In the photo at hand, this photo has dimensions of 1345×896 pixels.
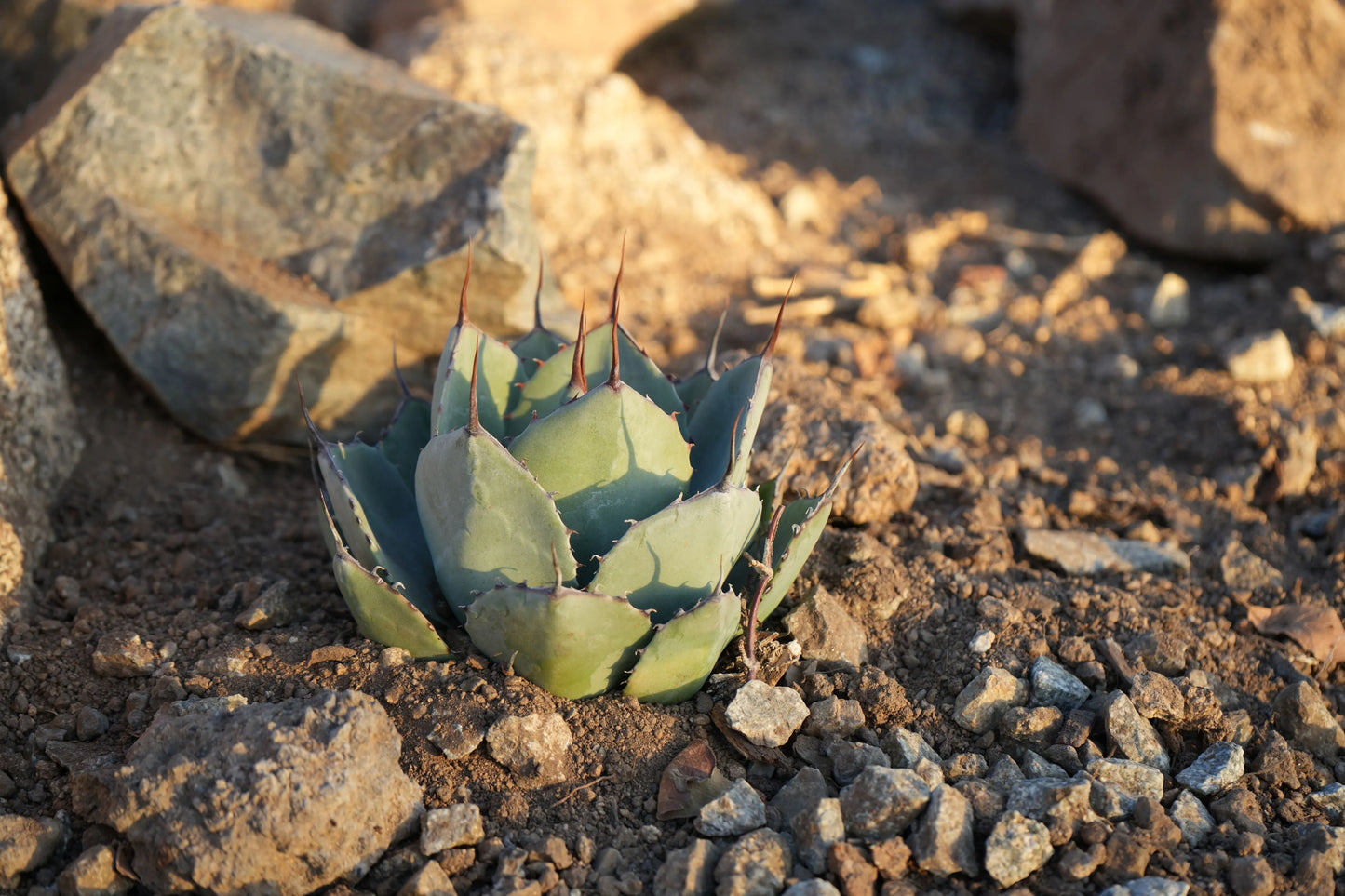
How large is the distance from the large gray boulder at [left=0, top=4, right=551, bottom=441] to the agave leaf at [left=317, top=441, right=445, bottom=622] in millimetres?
832

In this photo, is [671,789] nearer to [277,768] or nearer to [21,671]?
[277,768]

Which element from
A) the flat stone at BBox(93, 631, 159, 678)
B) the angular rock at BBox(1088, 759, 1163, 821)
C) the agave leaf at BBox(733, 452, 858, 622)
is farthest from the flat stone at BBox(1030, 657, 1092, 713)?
the flat stone at BBox(93, 631, 159, 678)

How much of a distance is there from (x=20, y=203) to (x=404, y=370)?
117 centimetres

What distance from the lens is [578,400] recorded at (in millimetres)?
2016

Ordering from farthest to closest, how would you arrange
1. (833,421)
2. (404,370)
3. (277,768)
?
(404,370) < (833,421) < (277,768)

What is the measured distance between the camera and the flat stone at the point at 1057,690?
238 cm

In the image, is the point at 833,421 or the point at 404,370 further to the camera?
the point at 404,370

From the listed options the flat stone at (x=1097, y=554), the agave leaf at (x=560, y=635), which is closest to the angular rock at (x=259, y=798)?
the agave leaf at (x=560, y=635)

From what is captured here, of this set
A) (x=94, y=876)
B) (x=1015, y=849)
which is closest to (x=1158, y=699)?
(x=1015, y=849)

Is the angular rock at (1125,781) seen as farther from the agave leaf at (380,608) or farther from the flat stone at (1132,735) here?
the agave leaf at (380,608)

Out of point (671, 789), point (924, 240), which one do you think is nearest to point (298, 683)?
point (671, 789)

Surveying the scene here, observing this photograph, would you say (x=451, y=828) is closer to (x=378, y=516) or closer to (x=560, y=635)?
(x=560, y=635)

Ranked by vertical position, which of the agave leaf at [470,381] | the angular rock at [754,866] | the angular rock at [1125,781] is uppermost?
the agave leaf at [470,381]

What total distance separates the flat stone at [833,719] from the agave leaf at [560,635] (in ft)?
1.39
